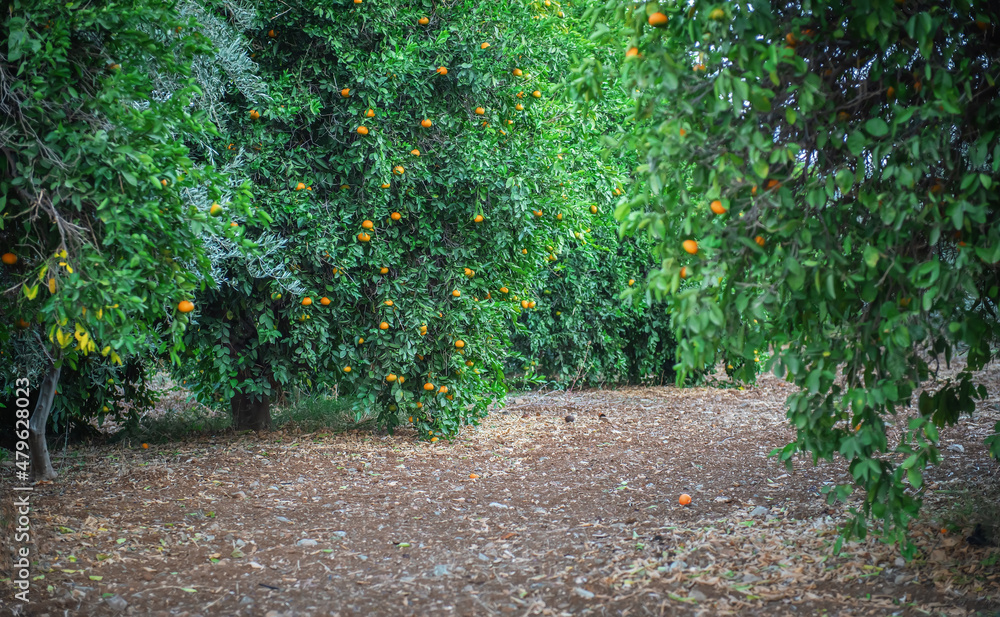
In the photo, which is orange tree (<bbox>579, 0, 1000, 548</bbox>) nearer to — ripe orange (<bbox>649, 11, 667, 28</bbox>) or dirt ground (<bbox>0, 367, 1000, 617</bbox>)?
ripe orange (<bbox>649, 11, 667, 28</bbox>)

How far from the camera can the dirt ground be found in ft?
9.56

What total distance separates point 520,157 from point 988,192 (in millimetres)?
3713

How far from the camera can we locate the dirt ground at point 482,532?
9.56ft

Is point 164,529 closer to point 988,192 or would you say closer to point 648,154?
point 648,154

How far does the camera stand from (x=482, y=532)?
12.9 ft

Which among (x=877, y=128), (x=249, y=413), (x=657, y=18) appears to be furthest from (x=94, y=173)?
(x=249, y=413)

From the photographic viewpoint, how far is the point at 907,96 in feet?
8.30

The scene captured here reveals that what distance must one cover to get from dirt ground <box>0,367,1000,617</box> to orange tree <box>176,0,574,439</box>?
0.76 meters

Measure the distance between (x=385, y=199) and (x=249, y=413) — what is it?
100 inches

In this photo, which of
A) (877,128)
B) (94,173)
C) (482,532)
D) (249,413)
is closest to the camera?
(877,128)

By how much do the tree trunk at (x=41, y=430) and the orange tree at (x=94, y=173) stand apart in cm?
153

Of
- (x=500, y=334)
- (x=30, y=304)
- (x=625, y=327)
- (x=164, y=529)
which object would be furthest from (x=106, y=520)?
(x=625, y=327)

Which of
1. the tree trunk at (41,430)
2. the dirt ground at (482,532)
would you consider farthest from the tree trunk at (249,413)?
the tree trunk at (41,430)

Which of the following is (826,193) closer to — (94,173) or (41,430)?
(94,173)
